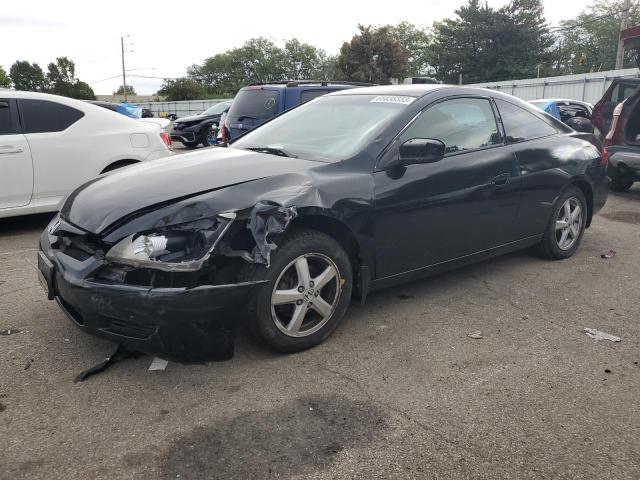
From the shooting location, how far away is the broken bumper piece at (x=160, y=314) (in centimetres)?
267

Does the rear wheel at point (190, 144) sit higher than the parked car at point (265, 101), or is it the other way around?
the parked car at point (265, 101)

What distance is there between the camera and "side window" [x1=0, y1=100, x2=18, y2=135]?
5691 mm

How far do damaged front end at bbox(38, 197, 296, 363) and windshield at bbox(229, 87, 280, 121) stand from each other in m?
6.09

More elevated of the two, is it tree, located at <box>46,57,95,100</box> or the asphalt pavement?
tree, located at <box>46,57,95,100</box>

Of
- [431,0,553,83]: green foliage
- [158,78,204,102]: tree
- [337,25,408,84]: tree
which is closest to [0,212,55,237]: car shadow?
[337,25,408,84]: tree

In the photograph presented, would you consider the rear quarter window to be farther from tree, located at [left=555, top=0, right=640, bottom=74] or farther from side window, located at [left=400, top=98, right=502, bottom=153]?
tree, located at [left=555, top=0, right=640, bottom=74]

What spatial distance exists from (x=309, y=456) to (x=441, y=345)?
4.39 feet

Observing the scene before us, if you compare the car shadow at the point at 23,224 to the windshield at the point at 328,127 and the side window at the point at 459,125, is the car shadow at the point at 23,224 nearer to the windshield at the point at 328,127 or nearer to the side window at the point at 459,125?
the windshield at the point at 328,127

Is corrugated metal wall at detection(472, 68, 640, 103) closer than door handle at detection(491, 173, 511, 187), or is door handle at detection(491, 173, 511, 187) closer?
door handle at detection(491, 173, 511, 187)

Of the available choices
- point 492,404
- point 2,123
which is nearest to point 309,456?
point 492,404

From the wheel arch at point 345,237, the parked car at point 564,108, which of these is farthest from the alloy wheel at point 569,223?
the parked car at point 564,108

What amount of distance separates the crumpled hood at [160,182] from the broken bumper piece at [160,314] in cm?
31

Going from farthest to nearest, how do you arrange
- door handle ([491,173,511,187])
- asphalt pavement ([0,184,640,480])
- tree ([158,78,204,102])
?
tree ([158,78,204,102])
door handle ([491,173,511,187])
asphalt pavement ([0,184,640,480])

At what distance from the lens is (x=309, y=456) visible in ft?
7.66
